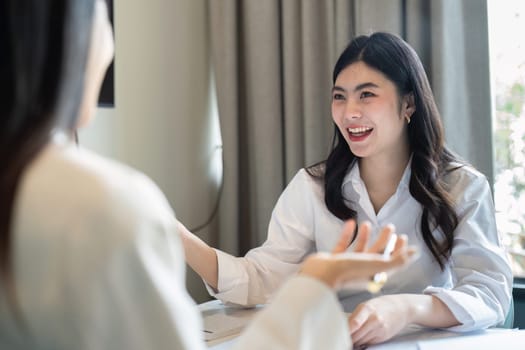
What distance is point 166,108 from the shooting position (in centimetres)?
204

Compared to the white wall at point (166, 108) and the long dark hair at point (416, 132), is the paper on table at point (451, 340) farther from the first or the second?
the white wall at point (166, 108)

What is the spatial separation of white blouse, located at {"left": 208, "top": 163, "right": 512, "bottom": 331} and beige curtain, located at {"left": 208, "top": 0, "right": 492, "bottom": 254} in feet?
1.12

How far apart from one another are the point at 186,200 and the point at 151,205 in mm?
1587

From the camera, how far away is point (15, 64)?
56 cm

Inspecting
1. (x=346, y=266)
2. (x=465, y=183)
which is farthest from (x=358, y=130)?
(x=346, y=266)

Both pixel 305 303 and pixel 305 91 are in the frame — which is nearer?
pixel 305 303

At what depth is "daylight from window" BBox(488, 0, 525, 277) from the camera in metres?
1.98

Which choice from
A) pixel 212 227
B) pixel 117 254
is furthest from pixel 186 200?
pixel 117 254

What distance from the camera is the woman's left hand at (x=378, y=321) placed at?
122 centimetres

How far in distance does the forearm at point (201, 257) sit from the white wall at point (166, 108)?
1.37ft

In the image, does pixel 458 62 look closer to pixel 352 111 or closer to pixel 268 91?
pixel 352 111

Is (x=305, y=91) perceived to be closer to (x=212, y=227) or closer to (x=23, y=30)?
(x=212, y=227)

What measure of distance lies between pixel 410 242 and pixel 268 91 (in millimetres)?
777

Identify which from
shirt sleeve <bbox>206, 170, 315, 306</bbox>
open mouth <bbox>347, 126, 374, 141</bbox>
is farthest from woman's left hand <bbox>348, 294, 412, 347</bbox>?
open mouth <bbox>347, 126, 374, 141</bbox>
